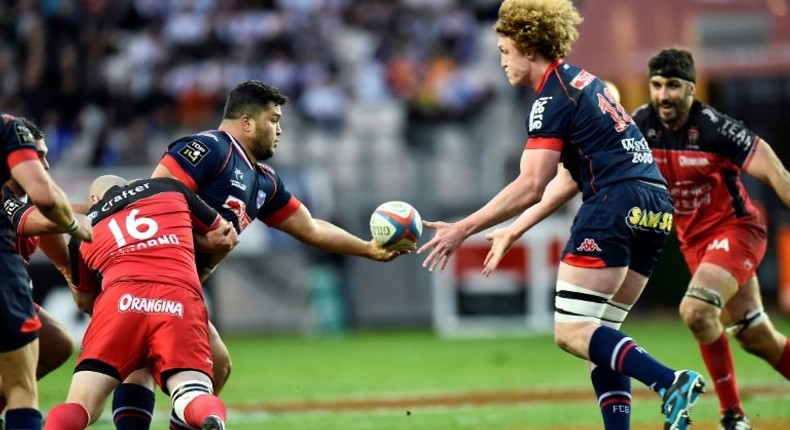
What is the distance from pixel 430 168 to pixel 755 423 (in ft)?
44.1

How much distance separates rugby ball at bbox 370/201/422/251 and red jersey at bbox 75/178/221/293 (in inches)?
50.4

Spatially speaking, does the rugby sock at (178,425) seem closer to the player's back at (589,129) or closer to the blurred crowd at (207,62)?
the player's back at (589,129)

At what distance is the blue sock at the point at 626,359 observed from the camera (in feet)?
22.5

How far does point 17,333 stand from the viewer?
662 cm

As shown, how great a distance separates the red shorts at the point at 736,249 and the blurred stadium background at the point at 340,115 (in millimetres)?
8755

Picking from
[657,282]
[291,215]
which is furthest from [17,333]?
[657,282]

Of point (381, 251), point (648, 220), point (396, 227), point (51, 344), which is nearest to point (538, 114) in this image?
point (648, 220)

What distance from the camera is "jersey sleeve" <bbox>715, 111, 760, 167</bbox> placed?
29.3 feet

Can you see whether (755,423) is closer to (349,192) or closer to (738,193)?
(738,193)

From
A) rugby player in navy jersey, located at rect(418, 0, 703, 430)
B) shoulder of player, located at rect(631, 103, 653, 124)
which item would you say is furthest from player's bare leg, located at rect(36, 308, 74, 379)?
shoulder of player, located at rect(631, 103, 653, 124)

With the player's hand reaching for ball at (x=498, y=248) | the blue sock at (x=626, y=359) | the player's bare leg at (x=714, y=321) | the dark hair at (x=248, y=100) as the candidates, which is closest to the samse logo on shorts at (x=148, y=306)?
the dark hair at (x=248, y=100)

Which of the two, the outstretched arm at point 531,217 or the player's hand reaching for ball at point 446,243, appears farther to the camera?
the outstretched arm at point 531,217

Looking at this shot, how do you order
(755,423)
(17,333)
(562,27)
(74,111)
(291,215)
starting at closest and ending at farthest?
(17,333)
(562,27)
(291,215)
(755,423)
(74,111)

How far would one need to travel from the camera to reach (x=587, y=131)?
7.28m
